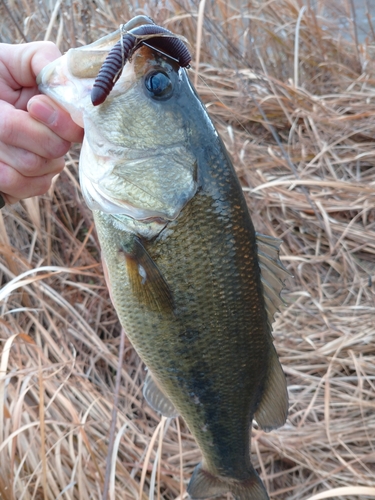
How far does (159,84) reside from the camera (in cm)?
134

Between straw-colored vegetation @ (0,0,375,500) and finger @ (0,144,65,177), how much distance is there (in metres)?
0.60

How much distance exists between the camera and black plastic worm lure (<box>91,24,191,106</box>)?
42.8 inches

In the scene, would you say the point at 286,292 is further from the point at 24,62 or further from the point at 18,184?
the point at 24,62

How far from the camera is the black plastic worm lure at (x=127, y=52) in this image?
109 cm

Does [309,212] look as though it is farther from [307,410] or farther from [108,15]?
[108,15]

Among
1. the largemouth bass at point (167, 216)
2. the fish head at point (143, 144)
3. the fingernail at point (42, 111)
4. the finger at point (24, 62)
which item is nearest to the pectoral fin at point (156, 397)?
the largemouth bass at point (167, 216)

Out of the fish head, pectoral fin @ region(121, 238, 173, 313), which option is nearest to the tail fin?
pectoral fin @ region(121, 238, 173, 313)

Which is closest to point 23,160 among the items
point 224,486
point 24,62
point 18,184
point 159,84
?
point 18,184

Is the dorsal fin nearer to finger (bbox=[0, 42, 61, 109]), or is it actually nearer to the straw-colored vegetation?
the straw-colored vegetation

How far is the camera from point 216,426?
5.25 ft

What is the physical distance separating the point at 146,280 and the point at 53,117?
542mm

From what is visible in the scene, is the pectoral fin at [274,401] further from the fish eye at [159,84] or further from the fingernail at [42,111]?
the fingernail at [42,111]

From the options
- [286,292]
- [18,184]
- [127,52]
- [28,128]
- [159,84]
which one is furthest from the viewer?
[286,292]

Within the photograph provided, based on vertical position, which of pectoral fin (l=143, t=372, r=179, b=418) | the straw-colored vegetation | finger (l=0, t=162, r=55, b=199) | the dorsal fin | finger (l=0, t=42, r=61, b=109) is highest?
finger (l=0, t=42, r=61, b=109)
